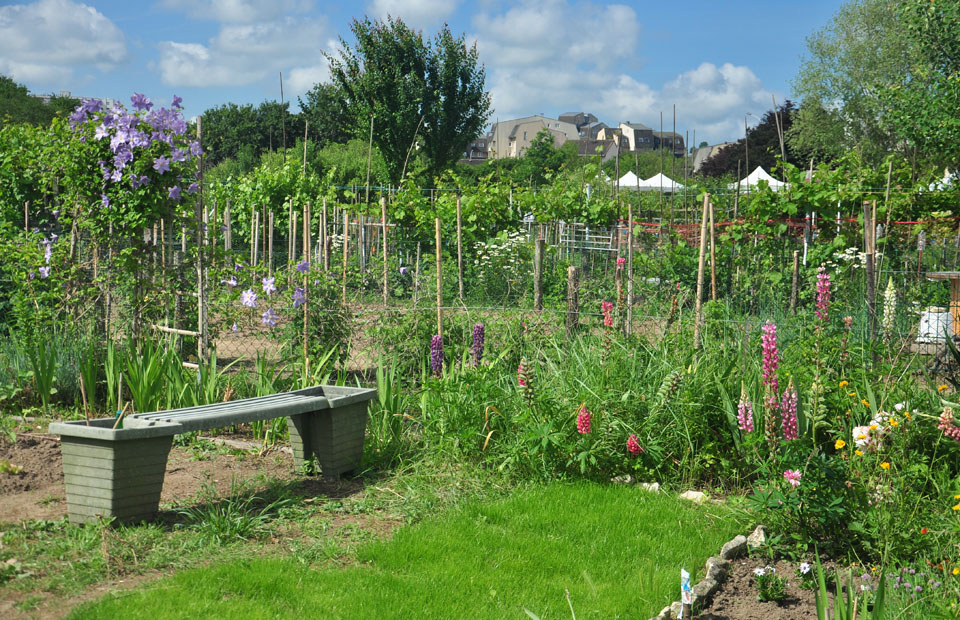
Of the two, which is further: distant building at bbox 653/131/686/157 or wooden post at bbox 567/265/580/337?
distant building at bbox 653/131/686/157

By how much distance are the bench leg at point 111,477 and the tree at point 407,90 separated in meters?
22.5

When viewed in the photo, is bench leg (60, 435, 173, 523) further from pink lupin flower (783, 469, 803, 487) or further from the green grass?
pink lupin flower (783, 469, 803, 487)

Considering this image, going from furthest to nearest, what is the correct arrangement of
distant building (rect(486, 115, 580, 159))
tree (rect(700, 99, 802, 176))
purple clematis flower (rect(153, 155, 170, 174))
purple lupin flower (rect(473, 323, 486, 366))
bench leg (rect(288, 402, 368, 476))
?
distant building (rect(486, 115, 580, 159))
tree (rect(700, 99, 802, 176))
purple clematis flower (rect(153, 155, 170, 174))
purple lupin flower (rect(473, 323, 486, 366))
bench leg (rect(288, 402, 368, 476))

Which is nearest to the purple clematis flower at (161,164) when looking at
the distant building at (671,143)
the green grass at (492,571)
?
the green grass at (492,571)

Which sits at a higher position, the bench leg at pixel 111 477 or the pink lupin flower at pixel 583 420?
the pink lupin flower at pixel 583 420

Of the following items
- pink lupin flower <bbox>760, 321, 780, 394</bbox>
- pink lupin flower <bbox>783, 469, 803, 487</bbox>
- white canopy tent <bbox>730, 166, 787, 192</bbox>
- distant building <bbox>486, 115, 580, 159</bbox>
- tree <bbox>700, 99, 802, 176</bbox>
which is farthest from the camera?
distant building <bbox>486, 115, 580, 159</bbox>

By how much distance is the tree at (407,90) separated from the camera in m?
25.7

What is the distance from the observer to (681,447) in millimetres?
4336

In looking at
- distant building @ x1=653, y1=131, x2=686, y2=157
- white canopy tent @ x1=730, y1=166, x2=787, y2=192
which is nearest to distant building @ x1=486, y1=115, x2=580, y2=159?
distant building @ x1=653, y1=131, x2=686, y2=157

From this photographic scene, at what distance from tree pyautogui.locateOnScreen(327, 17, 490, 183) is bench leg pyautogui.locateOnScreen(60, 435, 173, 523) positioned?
22503 millimetres

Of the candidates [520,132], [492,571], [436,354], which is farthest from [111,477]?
[520,132]

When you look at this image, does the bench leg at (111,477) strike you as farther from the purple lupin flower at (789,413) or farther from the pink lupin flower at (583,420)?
the purple lupin flower at (789,413)

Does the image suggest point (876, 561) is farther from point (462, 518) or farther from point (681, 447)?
point (462, 518)

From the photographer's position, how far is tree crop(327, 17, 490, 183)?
25.7 metres
